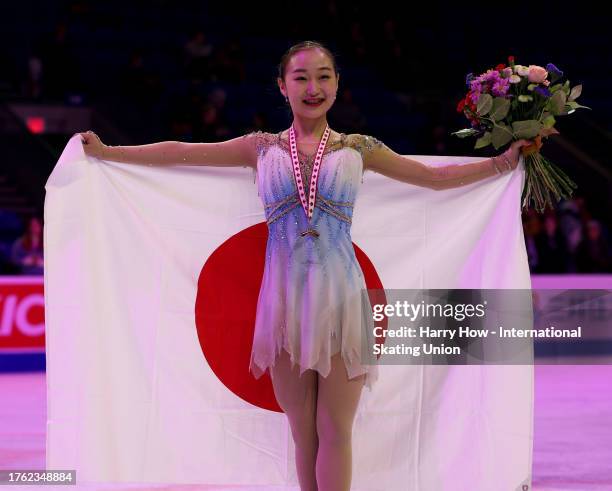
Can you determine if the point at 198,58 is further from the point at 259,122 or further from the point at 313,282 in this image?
the point at 313,282

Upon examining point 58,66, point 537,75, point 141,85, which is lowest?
point 537,75

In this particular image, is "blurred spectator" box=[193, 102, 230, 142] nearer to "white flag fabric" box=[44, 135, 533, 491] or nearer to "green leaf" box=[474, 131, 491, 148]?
"white flag fabric" box=[44, 135, 533, 491]

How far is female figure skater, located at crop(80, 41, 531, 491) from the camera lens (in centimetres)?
348

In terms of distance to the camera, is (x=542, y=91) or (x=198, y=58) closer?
(x=542, y=91)

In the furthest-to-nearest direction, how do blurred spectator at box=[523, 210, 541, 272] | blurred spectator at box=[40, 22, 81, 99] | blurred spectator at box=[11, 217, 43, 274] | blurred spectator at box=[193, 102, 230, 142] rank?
1. blurred spectator at box=[40, 22, 81, 99]
2. blurred spectator at box=[193, 102, 230, 142]
3. blurred spectator at box=[523, 210, 541, 272]
4. blurred spectator at box=[11, 217, 43, 274]

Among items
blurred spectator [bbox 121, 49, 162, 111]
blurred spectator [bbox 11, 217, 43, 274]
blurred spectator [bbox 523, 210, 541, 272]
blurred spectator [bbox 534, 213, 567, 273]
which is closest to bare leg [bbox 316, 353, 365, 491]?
blurred spectator [bbox 11, 217, 43, 274]

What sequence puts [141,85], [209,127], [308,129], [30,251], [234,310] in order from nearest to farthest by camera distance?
[308,129] → [234,310] → [30,251] → [209,127] → [141,85]

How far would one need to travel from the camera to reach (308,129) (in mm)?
3596

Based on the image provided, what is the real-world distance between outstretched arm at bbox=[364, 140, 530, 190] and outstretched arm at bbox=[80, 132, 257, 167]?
0.45m

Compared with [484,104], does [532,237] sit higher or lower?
lower

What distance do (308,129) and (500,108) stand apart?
0.77m

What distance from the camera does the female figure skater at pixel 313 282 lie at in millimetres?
3484

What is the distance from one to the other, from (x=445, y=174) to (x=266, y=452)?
1.37 metres

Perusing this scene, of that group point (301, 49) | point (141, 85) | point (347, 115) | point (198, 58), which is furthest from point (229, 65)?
point (301, 49)
